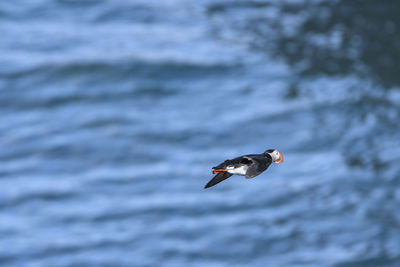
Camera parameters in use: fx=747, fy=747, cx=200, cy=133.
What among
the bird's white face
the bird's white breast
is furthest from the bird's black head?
the bird's white breast

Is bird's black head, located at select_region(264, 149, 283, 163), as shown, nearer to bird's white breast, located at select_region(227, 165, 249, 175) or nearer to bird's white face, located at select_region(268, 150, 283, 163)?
bird's white face, located at select_region(268, 150, 283, 163)

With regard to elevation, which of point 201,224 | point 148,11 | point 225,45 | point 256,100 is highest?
point 148,11

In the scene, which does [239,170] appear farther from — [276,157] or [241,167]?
[276,157]

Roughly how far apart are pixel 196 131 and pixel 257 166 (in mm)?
57068

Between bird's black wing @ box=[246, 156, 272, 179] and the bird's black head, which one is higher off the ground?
the bird's black head

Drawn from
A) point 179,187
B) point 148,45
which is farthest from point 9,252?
point 148,45

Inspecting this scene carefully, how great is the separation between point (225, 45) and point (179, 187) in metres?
14.5

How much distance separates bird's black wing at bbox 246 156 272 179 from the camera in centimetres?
521

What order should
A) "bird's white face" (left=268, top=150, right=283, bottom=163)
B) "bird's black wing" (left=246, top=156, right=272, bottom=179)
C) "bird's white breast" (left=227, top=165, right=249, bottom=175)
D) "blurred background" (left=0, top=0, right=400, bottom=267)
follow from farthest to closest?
"blurred background" (left=0, top=0, right=400, bottom=267)
"bird's white face" (left=268, top=150, right=283, bottom=163)
"bird's white breast" (left=227, top=165, right=249, bottom=175)
"bird's black wing" (left=246, top=156, right=272, bottom=179)

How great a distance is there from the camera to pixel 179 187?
196 ft

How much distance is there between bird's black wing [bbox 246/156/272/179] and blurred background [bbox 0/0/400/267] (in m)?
47.7

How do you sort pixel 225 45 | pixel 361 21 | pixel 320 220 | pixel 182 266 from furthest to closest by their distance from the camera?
pixel 225 45, pixel 361 21, pixel 320 220, pixel 182 266

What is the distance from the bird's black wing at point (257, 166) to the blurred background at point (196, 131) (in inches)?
1876

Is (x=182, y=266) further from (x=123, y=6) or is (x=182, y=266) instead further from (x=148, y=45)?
(x=123, y=6)
